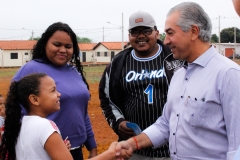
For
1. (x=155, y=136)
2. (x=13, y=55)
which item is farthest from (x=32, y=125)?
(x=13, y=55)

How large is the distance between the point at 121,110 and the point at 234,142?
1.98 meters

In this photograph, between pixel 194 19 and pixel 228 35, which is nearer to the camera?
pixel 194 19

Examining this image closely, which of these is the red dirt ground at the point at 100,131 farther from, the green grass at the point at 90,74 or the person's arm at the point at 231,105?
the green grass at the point at 90,74

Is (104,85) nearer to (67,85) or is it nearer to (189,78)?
(67,85)

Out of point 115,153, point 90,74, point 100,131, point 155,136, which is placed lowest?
point 100,131

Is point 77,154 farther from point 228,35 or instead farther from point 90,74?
point 228,35

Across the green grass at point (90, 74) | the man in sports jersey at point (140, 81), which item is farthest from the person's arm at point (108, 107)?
the green grass at point (90, 74)

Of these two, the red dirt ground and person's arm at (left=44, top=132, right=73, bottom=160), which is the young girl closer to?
person's arm at (left=44, top=132, right=73, bottom=160)

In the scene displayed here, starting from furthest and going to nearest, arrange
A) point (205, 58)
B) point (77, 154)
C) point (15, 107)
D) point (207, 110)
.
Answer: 1. point (77, 154)
2. point (15, 107)
3. point (205, 58)
4. point (207, 110)

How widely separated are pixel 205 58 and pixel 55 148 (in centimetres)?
139

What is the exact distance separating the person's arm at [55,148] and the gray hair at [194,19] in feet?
4.43

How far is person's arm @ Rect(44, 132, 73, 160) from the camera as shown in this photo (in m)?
3.07

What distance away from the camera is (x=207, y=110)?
307 centimetres

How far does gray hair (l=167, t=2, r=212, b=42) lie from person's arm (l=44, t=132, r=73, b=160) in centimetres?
135
